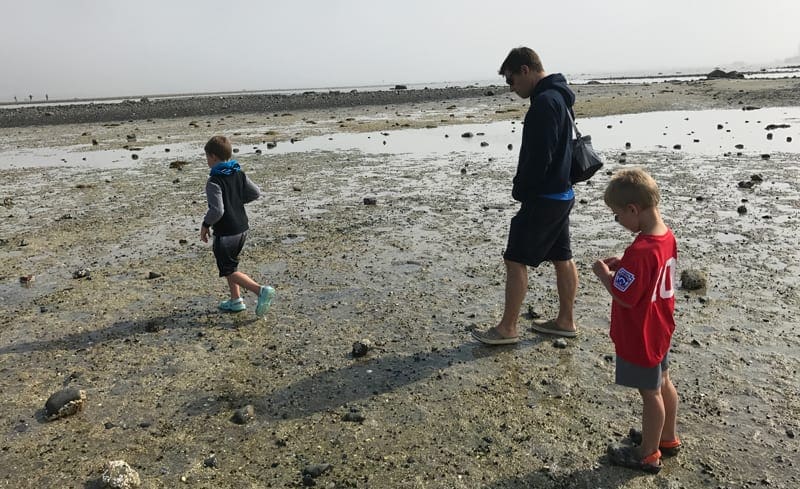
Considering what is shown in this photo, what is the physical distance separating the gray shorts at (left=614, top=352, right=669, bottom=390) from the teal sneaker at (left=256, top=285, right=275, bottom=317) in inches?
161

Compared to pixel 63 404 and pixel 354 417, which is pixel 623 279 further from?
pixel 63 404

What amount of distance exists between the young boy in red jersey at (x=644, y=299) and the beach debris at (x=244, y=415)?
283 cm

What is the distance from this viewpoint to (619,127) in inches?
1011

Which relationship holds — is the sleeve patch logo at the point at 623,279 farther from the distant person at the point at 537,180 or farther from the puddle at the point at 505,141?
the puddle at the point at 505,141

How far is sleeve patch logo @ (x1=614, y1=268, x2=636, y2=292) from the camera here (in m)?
3.44

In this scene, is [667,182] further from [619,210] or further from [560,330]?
[619,210]

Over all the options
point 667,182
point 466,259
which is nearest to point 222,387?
point 466,259

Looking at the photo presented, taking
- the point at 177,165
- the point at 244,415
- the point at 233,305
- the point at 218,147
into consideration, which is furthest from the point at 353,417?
the point at 177,165

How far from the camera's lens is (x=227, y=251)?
6535mm

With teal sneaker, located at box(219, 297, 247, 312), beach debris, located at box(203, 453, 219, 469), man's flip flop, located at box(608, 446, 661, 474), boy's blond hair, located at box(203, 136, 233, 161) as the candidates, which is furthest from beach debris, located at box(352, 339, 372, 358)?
boy's blond hair, located at box(203, 136, 233, 161)

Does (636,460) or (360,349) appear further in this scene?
(360,349)

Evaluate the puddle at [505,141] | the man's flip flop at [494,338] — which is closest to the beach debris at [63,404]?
the man's flip flop at [494,338]

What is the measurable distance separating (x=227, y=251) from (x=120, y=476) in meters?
3.19

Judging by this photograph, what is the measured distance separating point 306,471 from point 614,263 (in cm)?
259
